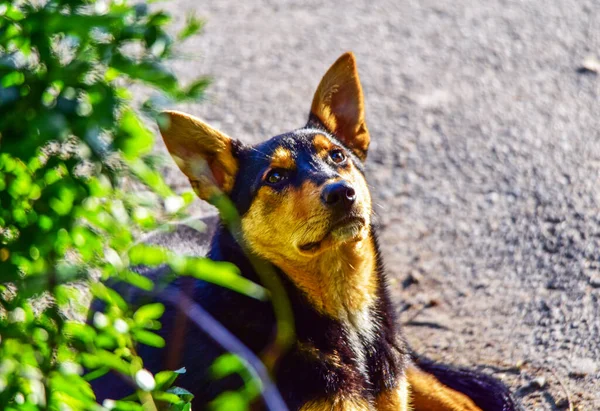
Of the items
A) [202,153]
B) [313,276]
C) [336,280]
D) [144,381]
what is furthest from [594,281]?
[144,381]

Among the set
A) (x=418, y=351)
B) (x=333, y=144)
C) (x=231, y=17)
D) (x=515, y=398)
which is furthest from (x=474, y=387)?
(x=231, y=17)

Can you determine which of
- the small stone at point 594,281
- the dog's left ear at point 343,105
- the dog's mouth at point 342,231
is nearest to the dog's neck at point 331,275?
the dog's mouth at point 342,231

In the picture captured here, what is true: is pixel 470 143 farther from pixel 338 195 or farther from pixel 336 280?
pixel 338 195

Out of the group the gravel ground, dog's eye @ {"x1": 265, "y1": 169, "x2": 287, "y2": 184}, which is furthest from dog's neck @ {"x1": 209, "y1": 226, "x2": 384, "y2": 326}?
the gravel ground

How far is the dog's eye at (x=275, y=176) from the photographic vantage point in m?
4.06

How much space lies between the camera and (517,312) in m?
5.00

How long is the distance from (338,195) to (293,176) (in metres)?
0.35

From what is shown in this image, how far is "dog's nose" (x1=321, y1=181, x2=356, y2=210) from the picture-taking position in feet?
12.3

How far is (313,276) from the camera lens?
13.3ft

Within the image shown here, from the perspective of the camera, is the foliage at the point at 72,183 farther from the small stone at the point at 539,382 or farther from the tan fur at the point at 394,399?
the small stone at the point at 539,382

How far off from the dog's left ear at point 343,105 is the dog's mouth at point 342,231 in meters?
0.74

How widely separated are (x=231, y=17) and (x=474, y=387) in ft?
17.3

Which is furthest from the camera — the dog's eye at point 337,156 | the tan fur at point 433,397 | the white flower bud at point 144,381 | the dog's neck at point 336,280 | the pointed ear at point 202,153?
the tan fur at point 433,397

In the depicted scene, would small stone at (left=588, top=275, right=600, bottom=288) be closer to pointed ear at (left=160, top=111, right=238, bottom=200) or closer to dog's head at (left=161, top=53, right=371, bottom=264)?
dog's head at (left=161, top=53, right=371, bottom=264)
